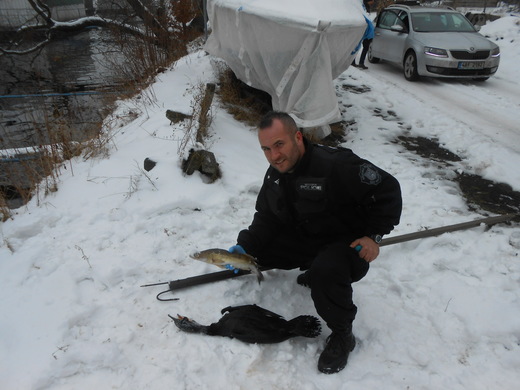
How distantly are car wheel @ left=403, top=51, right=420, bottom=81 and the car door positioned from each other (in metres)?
0.28

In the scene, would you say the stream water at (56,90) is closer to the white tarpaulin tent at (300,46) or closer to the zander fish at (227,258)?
the white tarpaulin tent at (300,46)

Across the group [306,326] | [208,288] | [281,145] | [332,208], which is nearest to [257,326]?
[306,326]

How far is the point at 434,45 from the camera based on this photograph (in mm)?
7863

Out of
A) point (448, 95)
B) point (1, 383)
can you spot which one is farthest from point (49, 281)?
point (448, 95)

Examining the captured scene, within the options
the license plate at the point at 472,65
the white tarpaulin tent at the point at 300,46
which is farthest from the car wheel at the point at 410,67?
the white tarpaulin tent at the point at 300,46

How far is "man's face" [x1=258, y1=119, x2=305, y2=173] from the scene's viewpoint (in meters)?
2.18

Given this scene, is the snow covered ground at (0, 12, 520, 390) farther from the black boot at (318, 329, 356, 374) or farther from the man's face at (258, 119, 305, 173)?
the man's face at (258, 119, 305, 173)

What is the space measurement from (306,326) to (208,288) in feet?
2.81

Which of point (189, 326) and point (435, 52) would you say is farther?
point (435, 52)

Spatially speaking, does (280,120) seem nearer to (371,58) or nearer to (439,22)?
(439,22)

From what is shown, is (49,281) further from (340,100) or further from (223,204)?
(340,100)

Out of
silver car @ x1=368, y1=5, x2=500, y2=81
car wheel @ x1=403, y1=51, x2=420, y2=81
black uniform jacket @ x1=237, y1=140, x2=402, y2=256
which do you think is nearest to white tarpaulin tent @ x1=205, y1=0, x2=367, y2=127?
black uniform jacket @ x1=237, y1=140, x2=402, y2=256

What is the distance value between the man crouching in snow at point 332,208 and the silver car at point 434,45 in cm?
702

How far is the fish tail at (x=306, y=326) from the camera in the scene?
92.5 inches
